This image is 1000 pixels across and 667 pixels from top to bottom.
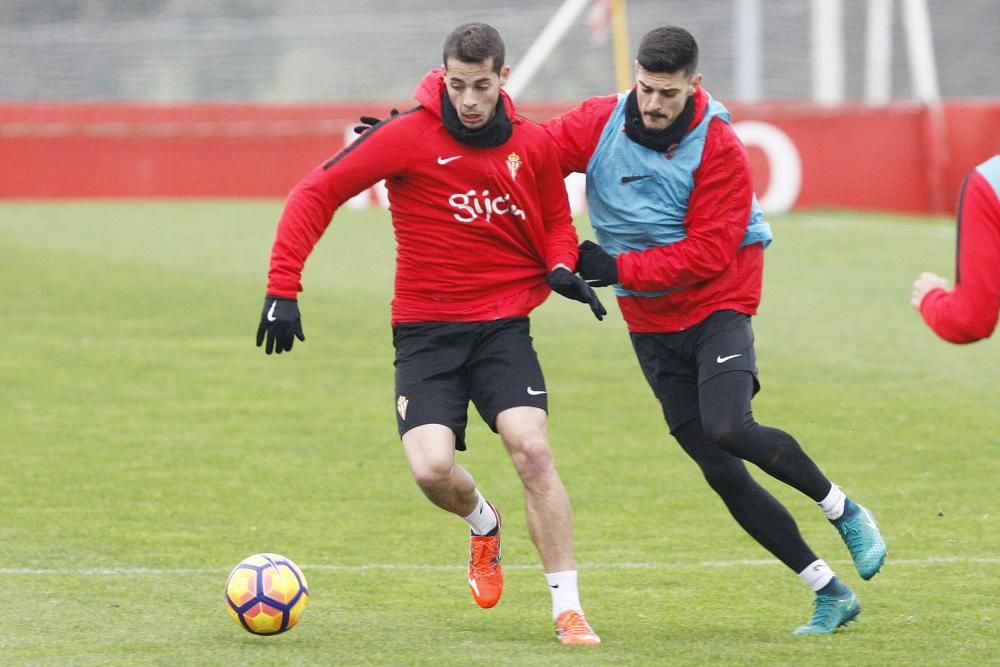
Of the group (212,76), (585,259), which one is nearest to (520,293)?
(585,259)

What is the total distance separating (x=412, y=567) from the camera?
837 centimetres

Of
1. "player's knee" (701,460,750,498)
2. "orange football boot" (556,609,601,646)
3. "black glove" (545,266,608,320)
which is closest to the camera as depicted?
"orange football boot" (556,609,601,646)

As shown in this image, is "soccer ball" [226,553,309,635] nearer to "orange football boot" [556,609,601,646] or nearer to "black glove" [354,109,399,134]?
"orange football boot" [556,609,601,646]

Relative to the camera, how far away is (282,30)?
32.7 meters

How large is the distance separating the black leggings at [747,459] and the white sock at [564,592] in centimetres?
77

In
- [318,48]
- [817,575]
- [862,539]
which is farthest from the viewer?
[318,48]

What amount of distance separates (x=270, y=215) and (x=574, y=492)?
14473 mm

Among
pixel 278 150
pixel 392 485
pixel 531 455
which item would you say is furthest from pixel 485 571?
pixel 278 150

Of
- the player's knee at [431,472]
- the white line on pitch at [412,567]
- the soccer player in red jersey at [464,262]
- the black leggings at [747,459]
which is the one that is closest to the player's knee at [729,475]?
the black leggings at [747,459]

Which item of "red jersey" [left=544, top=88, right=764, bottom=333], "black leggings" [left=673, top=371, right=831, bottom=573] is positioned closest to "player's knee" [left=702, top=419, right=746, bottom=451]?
"black leggings" [left=673, top=371, right=831, bottom=573]

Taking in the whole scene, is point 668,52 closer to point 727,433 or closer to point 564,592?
point 727,433

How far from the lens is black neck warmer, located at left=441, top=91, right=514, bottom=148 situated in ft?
22.8

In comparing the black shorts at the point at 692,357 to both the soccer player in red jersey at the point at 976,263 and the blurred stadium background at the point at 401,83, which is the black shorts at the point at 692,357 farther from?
the blurred stadium background at the point at 401,83

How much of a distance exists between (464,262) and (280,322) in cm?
79
